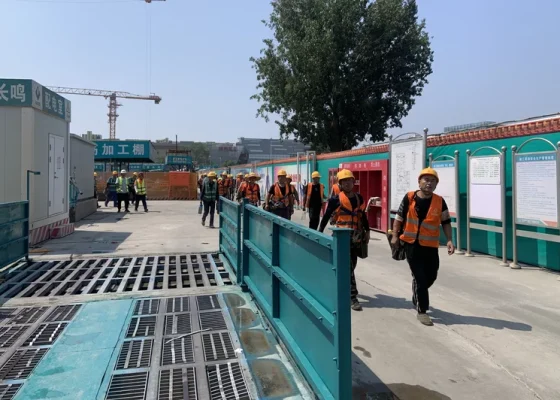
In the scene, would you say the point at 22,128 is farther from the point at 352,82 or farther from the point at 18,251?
the point at 352,82

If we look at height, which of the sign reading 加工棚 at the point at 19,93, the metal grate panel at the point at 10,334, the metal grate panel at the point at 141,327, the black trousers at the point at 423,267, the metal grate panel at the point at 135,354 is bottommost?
the metal grate panel at the point at 135,354

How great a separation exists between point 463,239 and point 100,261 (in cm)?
766

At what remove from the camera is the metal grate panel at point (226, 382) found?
9.83ft

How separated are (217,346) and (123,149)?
30.5m

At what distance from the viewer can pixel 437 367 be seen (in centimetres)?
366

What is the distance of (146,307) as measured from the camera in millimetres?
4992

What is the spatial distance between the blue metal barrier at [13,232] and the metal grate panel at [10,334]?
2.43 metres

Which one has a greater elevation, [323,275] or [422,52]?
[422,52]

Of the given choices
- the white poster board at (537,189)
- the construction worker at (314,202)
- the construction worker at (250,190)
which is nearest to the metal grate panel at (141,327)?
the construction worker at (314,202)

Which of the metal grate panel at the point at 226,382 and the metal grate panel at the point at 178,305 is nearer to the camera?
the metal grate panel at the point at 226,382

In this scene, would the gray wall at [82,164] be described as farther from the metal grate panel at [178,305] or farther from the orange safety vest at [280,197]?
the metal grate panel at [178,305]

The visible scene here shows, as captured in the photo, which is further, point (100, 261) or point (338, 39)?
point (338, 39)

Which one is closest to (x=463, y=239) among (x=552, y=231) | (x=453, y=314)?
(x=552, y=231)

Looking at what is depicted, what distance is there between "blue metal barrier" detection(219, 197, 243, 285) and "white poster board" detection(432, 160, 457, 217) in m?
5.05
